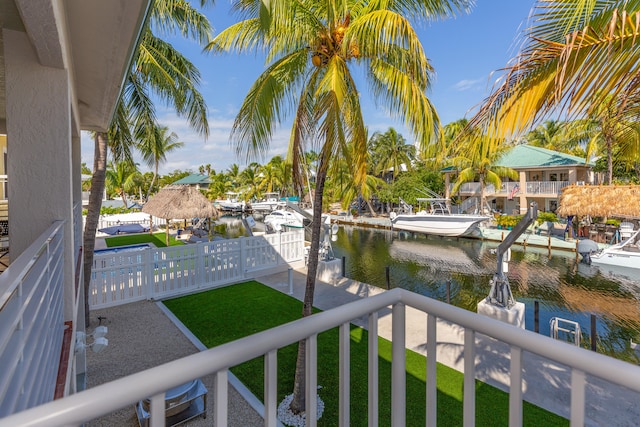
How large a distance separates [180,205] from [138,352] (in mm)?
7781

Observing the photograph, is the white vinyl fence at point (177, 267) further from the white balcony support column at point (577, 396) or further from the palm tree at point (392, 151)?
the palm tree at point (392, 151)

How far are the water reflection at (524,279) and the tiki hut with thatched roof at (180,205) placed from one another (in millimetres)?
6348

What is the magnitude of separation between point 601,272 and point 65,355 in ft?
55.8

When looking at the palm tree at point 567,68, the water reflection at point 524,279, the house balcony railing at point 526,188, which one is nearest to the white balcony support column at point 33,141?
the palm tree at point 567,68

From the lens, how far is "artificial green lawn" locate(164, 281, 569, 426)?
162 inches

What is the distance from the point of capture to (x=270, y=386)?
1.16 metres

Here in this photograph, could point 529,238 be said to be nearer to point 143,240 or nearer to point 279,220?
point 279,220

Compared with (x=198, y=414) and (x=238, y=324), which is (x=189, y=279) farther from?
(x=198, y=414)

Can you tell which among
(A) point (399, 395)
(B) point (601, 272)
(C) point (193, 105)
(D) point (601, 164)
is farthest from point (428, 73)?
(D) point (601, 164)

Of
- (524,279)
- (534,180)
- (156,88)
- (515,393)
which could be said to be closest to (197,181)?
(534,180)

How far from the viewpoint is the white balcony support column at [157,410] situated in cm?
86

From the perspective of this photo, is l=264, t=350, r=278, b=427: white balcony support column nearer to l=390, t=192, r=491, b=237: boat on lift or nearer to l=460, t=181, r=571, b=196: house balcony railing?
l=390, t=192, r=491, b=237: boat on lift

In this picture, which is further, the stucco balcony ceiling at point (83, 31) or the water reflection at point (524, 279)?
the water reflection at point (524, 279)

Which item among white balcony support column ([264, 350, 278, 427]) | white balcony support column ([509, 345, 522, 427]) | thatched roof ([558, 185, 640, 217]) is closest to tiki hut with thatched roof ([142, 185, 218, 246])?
white balcony support column ([264, 350, 278, 427])
